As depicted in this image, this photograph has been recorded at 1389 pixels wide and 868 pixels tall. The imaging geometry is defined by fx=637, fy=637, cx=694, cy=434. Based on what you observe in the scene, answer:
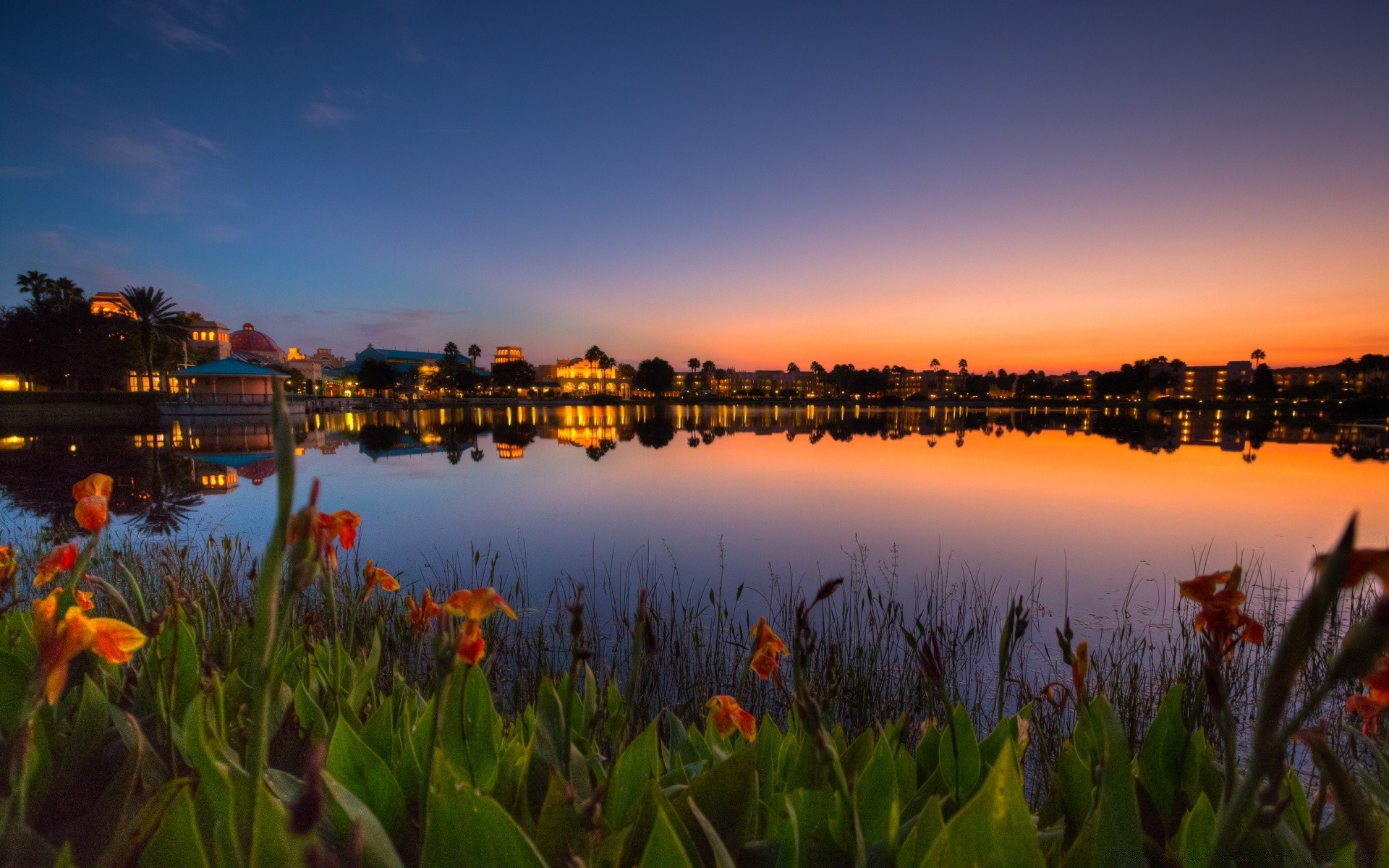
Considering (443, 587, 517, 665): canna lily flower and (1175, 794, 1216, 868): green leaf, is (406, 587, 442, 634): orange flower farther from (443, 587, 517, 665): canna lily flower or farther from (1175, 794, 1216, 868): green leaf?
(1175, 794, 1216, 868): green leaf

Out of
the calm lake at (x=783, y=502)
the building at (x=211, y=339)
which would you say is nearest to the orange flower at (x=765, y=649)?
the calm lake at (x=783, y=502)

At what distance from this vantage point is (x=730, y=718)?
1630 millimetres

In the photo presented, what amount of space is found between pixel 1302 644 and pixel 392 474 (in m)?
19.3

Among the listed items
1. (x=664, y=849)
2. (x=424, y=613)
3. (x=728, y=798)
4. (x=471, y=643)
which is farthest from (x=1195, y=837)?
(x=424, y=613)

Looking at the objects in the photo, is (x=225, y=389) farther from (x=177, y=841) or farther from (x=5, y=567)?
(x=177, y=841)

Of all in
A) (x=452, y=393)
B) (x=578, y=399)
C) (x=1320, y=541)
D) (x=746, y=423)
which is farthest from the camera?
(x=578, y=399)

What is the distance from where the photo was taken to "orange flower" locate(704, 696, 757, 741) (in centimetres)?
158

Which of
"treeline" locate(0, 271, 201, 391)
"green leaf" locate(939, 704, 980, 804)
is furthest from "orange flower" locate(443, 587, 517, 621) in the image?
"treeline" locate(0, 271, 201, 391)

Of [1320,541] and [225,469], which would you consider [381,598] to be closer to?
[1320,541]

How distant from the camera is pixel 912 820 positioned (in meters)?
1.21

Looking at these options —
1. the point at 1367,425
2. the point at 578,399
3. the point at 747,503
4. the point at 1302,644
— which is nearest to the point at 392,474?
the point at 747,503

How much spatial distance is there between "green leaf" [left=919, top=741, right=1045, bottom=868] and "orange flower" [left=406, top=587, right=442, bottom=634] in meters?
1.11

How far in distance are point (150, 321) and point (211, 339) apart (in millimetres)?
47231

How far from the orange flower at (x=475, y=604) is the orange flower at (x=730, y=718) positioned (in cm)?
74
